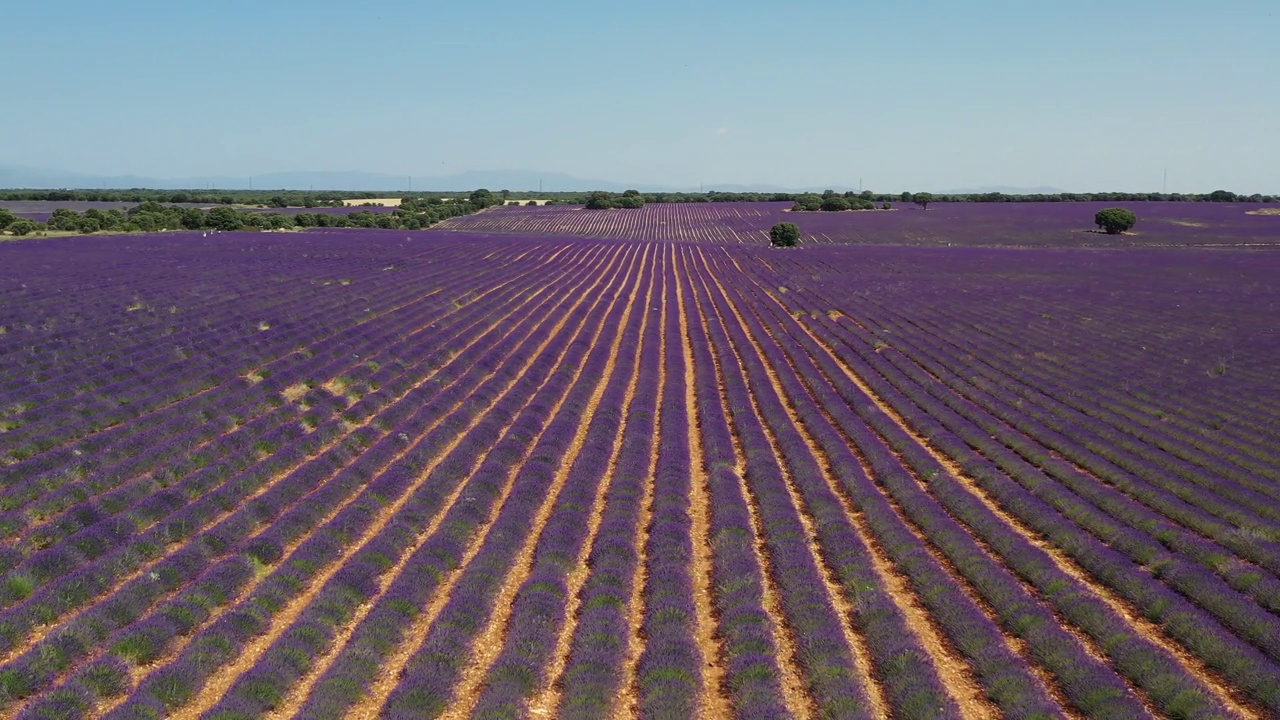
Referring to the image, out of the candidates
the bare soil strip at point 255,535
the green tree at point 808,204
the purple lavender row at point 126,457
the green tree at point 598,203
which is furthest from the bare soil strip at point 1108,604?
the green tree at point 598,203

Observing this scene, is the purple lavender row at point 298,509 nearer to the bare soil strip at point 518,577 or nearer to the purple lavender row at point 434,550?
the purple lavender row at point 434,550

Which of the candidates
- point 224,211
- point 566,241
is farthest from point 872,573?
point 224,211

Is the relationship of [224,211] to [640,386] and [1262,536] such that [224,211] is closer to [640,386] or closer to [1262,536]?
[640,386]

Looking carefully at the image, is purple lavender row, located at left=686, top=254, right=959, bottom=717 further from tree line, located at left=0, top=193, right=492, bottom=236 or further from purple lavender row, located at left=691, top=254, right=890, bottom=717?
tree line, located at left=0, top=193, right=492, bottom=236

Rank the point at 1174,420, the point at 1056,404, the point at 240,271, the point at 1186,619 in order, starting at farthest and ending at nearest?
the point at 240,271 < the point at 1056,404 < the point at 1174,420 < the point at 1186,619

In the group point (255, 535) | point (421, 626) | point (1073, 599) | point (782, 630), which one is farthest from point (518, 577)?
point (1073, 599)
